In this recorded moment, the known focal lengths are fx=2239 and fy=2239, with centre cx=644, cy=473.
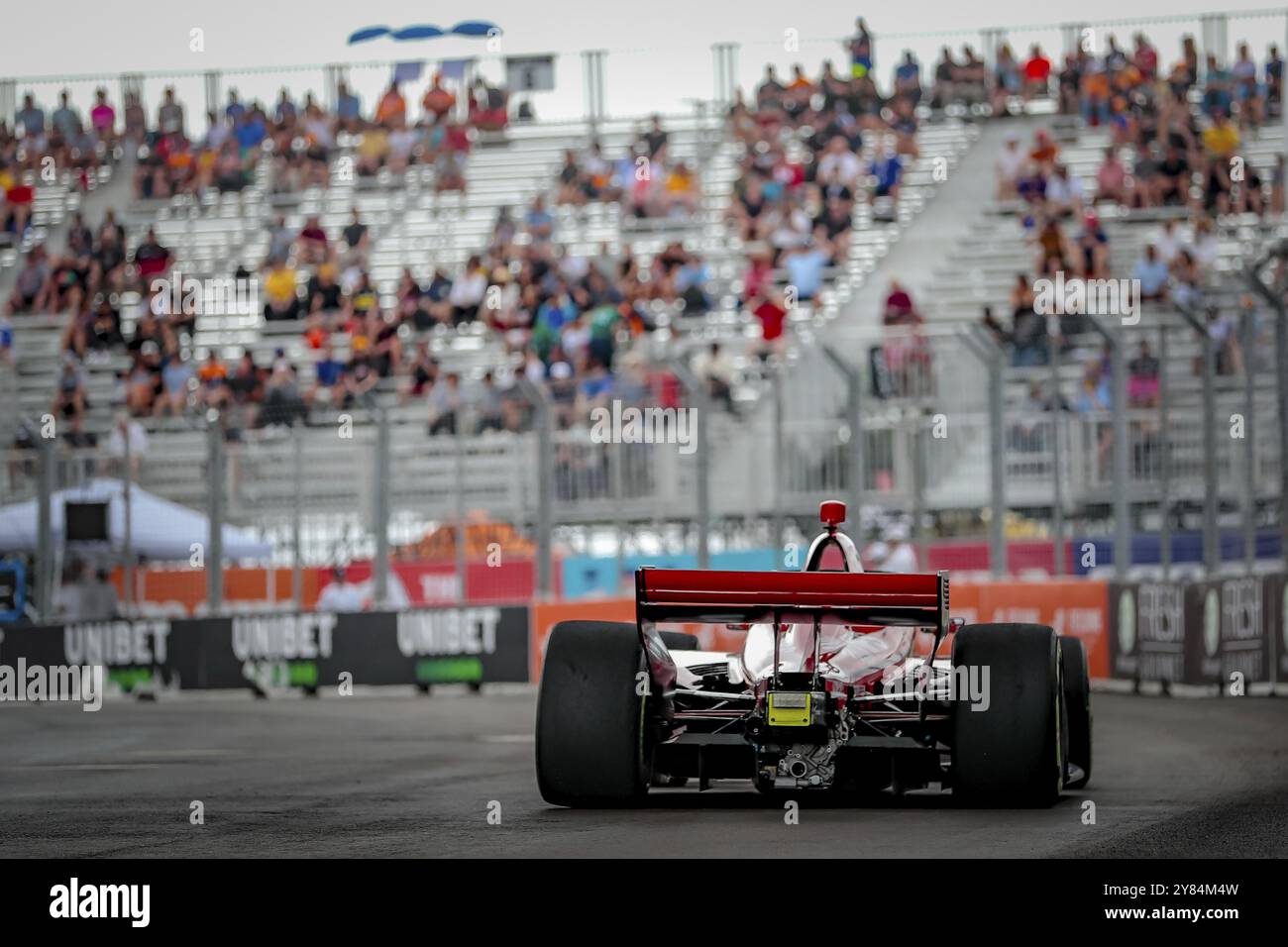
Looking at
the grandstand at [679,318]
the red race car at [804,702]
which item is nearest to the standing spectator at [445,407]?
the grandstand at [679,318]

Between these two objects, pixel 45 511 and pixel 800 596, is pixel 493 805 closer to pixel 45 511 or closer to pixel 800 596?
pixel 800 596

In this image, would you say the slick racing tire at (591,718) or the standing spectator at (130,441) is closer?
the slick racing tire at (591,718)

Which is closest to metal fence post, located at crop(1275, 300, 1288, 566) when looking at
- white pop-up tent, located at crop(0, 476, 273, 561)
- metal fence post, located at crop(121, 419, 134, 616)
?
white pop-up tent, located at crop(0, 476, 273, 561)

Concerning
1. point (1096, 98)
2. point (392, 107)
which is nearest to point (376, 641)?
point (392, 107)

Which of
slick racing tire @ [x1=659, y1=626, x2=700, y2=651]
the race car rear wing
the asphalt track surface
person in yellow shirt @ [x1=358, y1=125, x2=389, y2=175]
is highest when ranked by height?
person in yellow shirt @ [x1=358, y1=125, x2=389, y2=175]

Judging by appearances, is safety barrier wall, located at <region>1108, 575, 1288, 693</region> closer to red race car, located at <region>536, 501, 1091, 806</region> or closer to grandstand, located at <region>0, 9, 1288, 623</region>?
grandstand, located at <region>0, 9, 1288, 623</region>

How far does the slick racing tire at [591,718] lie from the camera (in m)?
8.55

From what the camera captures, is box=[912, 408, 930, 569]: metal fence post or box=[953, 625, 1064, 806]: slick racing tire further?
box=[912, 408, 930, 569]: metal fence post

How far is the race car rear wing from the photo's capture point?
329 inches

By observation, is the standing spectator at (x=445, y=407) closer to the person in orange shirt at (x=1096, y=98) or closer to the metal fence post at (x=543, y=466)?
the metal fence post at (x=543, y=466)

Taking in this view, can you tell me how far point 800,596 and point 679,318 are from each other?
17348mm

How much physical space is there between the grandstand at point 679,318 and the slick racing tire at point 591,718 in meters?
9.19

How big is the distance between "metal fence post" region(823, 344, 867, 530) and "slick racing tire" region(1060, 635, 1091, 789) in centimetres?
867

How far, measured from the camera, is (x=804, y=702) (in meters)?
8.14
